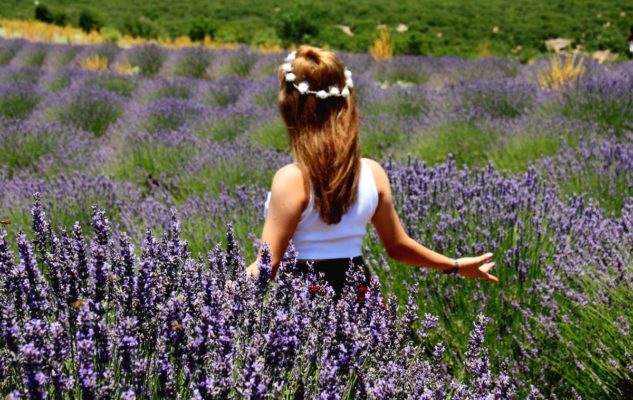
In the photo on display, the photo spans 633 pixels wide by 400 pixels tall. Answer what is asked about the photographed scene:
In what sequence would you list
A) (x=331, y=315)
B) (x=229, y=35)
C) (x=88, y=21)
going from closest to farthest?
Answer: (x=331, y=315) → (x=229, y=35) → (x=88, y=21)

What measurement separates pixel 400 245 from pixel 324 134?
0.55 m

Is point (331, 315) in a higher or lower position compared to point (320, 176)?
lower

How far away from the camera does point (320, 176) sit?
2236 millimetres

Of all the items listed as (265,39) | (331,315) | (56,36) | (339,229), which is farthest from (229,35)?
(331,315)

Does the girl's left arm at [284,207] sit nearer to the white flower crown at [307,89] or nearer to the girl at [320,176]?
the girl at [320,176]

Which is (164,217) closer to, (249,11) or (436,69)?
(436,69)

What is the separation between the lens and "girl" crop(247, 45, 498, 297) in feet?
7.29

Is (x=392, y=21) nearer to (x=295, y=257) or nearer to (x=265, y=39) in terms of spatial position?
(x=265, y=39)

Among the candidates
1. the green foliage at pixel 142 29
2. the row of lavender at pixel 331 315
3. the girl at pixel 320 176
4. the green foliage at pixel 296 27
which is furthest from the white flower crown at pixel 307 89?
the green foliage at pixel 142 29

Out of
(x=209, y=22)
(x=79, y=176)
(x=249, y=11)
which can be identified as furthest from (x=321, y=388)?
(x=249, y=11)

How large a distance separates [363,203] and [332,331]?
76 cm

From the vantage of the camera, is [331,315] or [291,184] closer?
[331,315]

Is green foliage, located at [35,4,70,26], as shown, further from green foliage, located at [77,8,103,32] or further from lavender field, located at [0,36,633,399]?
lavender field, located at [0,36,633,399]

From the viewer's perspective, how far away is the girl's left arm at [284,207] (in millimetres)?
2203
